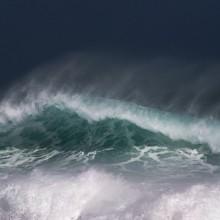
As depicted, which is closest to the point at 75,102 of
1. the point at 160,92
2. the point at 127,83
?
the point at 127,83

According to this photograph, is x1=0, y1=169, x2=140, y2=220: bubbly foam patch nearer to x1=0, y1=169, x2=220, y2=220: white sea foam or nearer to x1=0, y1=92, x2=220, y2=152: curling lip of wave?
x1=0, y1=169, x2=220, y2=220: white sea foam

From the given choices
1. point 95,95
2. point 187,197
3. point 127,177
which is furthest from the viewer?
point 95,95

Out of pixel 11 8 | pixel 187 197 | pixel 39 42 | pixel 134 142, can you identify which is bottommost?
pixel 187 197

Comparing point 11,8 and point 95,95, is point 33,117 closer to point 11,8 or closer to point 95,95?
point 95,95


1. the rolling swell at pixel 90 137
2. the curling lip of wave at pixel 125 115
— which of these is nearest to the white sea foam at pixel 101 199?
the rolling swell at pixel 90 137

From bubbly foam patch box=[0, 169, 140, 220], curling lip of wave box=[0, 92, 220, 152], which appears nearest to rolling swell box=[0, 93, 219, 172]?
curling lip of wave box=[0, 92, 220, 152]

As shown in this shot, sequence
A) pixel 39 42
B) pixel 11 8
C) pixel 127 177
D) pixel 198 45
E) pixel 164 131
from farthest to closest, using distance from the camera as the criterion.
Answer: pixel 11 8 < pixel 39 42 < pixel 198 45 < pixel 164 131 < pixel 127 177
